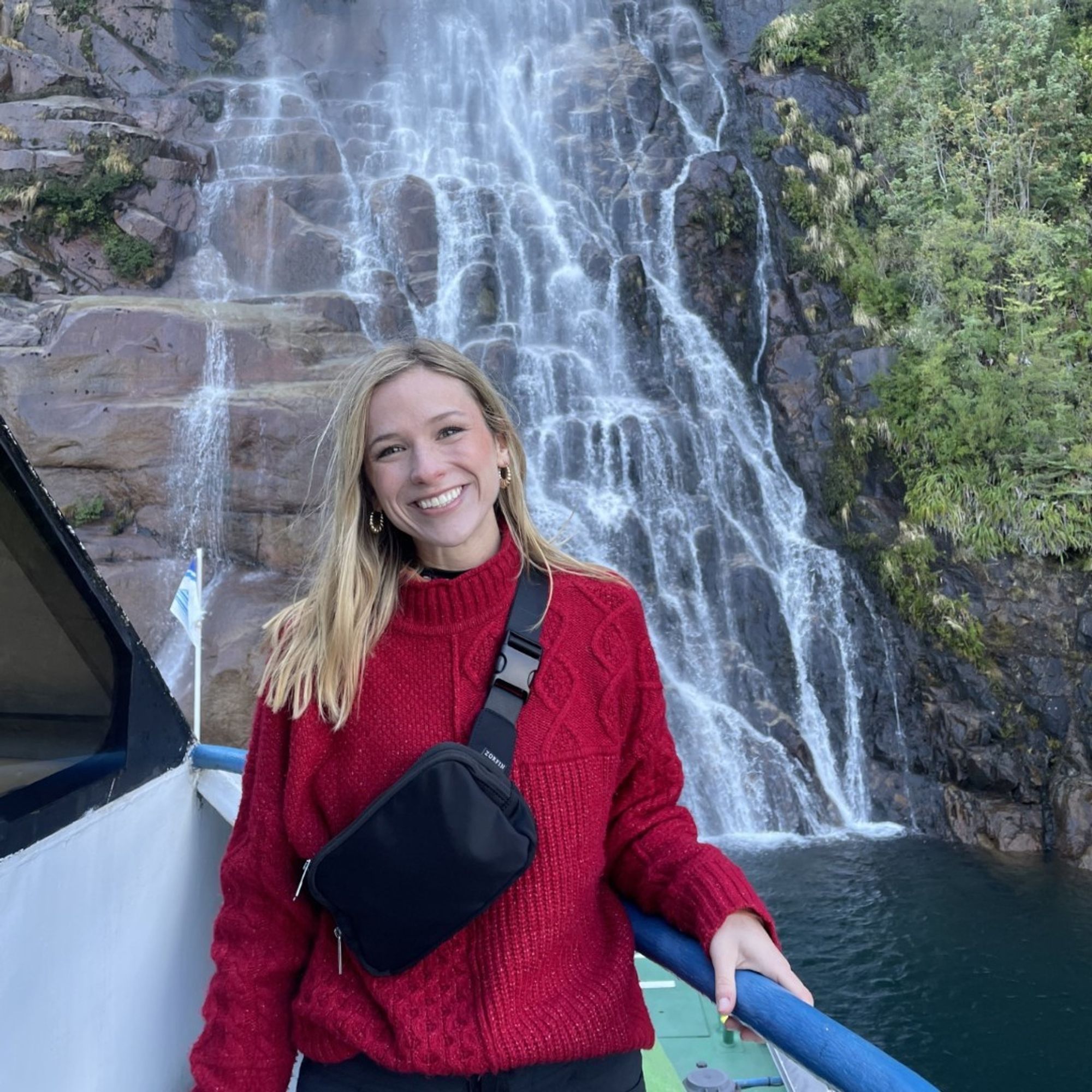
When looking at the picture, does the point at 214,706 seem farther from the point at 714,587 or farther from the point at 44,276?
the point at 44,276

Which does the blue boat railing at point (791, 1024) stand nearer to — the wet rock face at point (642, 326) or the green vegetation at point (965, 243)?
the green vegetation at point (965, 243)

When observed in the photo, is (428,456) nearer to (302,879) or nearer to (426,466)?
(426,466)

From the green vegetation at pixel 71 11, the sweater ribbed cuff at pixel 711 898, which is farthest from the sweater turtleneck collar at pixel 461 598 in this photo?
the green vegetation at pixel 71 11

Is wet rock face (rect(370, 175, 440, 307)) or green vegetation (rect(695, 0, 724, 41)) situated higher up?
green vegetation (rect(695, 0, 724, 41))

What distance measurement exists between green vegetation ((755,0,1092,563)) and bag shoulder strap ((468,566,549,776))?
467 inches

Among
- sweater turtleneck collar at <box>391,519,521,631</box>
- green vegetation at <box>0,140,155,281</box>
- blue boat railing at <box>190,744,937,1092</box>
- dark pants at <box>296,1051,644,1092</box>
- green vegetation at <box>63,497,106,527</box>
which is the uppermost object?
green vegetation at <box>0,140,155,281</box>

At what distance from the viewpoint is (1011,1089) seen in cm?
692

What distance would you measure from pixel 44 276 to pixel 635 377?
950 cm

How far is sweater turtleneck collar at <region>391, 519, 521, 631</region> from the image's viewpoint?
Answer: 1.78 meters

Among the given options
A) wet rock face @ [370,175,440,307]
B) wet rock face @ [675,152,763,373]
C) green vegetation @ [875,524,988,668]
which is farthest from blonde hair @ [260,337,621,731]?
wet rock face @ [370,175,440,307]

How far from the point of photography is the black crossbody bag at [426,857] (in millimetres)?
1529

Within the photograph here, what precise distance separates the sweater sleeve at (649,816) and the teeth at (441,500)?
1.19 ft

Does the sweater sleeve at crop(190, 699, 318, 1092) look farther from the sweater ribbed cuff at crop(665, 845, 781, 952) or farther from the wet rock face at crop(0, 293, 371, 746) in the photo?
the wet rock face at crop(0, 293, 371, 746)

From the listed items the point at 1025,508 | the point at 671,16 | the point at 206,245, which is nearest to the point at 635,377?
the point at 1025,508
